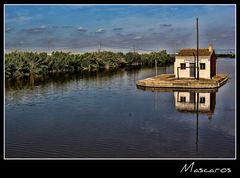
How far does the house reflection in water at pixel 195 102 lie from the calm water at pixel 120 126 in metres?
0.03

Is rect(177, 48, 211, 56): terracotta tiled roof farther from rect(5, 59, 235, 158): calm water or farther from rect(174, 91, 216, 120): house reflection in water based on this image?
rect(5, 59, 235, 158): calm water

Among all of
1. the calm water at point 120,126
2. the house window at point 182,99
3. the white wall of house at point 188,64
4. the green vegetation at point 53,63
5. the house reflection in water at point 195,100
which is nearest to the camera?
the calm water at point 120,126

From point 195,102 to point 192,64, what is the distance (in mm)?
7017

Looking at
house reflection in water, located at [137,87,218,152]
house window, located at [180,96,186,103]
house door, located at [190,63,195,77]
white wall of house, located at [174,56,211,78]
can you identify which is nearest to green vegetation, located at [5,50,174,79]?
white wall of house, located at [174,56,211,78]

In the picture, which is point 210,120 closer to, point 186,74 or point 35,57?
point 186,74

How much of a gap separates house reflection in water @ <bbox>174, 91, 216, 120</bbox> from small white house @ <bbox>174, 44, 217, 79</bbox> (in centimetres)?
427

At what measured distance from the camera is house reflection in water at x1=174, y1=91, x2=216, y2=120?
1111 centimetres

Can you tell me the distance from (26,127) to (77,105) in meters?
3.41

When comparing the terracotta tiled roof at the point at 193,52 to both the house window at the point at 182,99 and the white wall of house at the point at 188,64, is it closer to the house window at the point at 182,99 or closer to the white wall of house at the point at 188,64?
the white wall of house at the point at 188,64

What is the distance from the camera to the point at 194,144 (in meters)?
7.36

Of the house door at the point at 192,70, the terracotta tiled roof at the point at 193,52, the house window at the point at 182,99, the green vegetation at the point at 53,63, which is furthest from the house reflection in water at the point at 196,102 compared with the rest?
the green vegetation at the point at 53,63

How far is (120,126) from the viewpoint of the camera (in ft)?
29.8

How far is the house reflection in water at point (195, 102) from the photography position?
36.5 feet

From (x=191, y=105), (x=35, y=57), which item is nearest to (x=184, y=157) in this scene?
(x=191, y=105)
